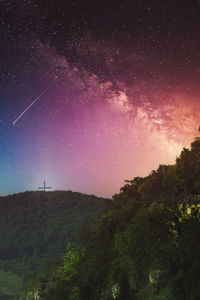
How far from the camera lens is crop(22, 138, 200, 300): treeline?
1596 cm

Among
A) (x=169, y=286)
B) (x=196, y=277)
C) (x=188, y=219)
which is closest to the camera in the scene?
(x=196, y=277)

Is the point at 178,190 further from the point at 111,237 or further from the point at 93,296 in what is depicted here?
the point at 93,296

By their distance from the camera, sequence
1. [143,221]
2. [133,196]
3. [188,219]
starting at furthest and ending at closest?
[133,196], [143,221], [188,219]

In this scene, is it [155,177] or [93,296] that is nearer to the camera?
[93,296]

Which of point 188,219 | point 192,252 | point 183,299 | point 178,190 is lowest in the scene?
point 183,299

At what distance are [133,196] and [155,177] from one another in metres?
5.91

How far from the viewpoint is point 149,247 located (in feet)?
68.0

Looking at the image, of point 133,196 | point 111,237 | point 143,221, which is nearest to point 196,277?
point 143,221

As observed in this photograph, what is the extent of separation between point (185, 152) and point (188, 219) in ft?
66.5

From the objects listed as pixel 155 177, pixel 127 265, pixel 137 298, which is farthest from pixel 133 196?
pixel 137 298

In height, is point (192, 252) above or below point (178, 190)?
below

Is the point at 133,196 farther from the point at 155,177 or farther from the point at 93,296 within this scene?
the point at 93,296

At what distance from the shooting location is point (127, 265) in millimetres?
24375

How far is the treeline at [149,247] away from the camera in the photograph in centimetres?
1596
